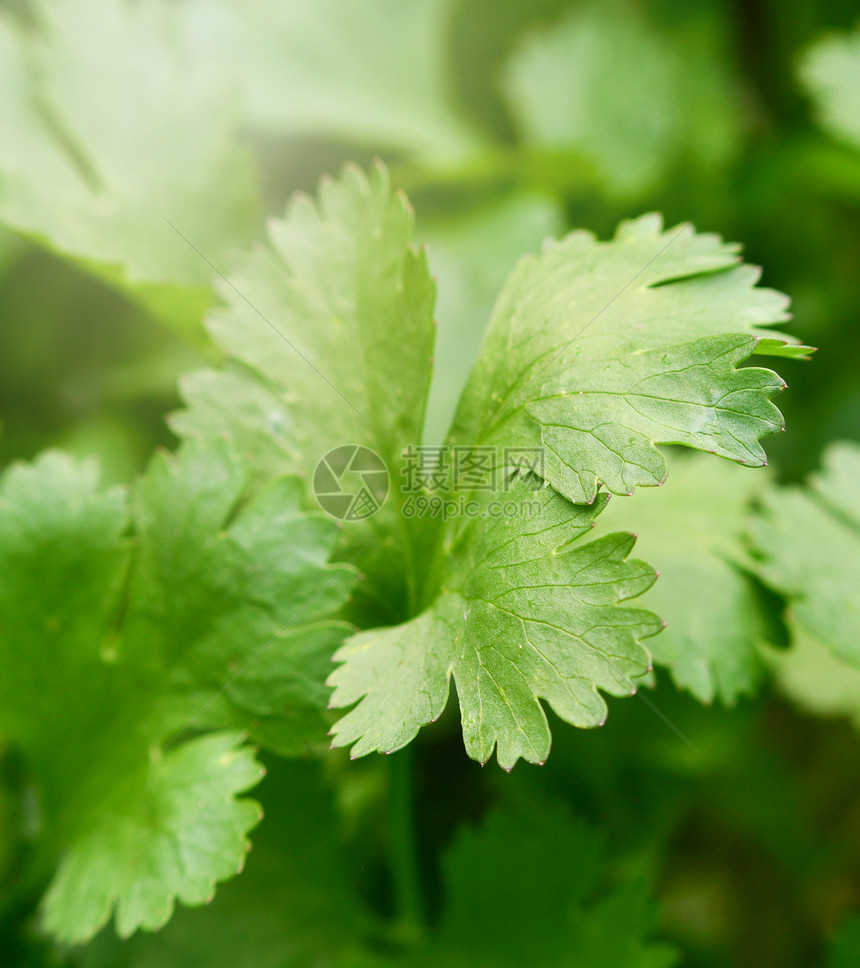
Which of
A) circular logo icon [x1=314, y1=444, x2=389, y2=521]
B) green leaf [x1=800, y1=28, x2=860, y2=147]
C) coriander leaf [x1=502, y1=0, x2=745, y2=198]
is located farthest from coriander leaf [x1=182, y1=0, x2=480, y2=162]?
circular logo icon [x1=314, y1=444, x2=389, y2=521]

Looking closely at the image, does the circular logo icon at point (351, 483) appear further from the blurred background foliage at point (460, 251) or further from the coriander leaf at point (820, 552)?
the coriander leaf at point (820, 552)

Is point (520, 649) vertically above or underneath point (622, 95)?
underneath

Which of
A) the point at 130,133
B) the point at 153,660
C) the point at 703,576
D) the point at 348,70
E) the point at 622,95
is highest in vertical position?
the point at 348,70

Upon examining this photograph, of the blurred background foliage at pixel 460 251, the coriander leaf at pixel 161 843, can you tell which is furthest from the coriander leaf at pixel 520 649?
the blurred background foliage at pixel 460 251

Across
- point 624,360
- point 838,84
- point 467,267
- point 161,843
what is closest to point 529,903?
point 161,843

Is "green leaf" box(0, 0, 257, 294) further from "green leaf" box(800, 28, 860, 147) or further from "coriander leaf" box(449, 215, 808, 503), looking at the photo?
"green leaf" box(800, 28, 860, 147)

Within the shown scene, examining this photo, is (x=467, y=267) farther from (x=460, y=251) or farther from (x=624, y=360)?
Answer: (x=624, y=360)
